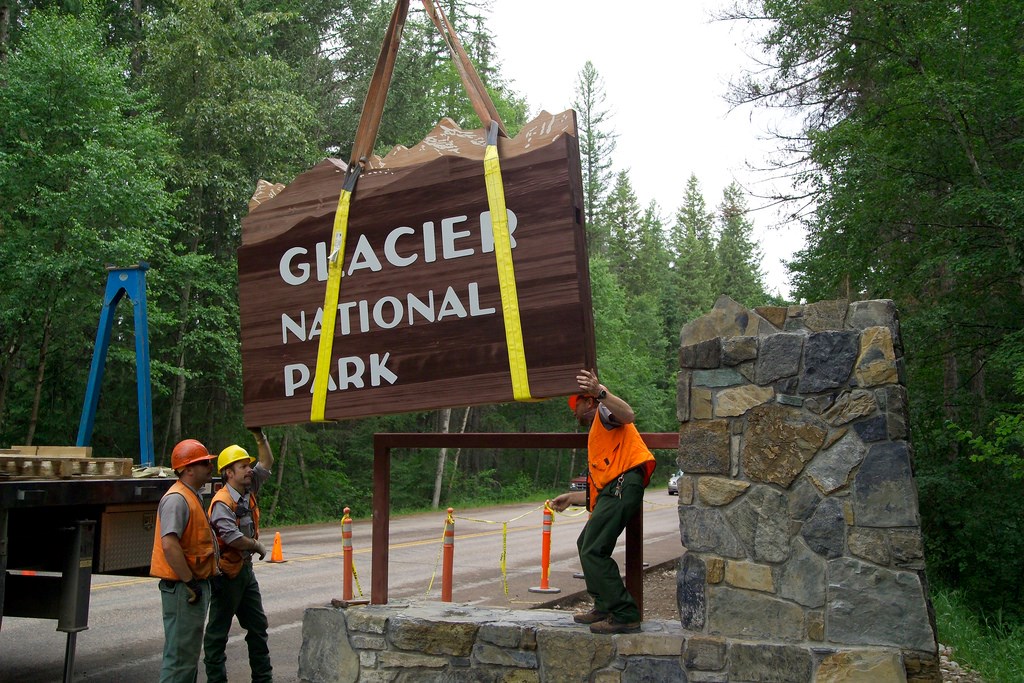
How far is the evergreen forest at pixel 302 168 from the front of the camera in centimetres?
1180

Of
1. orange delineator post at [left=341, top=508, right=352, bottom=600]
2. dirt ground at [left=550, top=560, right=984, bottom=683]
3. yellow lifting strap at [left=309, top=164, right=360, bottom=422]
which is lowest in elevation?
dirt ground at [left=550, top=560, right=984, bottom=683]

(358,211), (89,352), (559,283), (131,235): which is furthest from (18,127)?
(559,283)

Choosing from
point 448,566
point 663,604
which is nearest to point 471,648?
point 448,566

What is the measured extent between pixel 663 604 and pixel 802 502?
20.3 feet

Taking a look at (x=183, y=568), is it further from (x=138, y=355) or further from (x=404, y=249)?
(x=138, y=355)

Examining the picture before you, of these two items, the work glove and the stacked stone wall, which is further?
the work glove

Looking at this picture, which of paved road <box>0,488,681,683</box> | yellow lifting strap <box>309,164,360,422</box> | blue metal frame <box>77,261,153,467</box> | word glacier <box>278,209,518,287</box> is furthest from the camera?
blue metal frame <box>77,261,153,467</box>

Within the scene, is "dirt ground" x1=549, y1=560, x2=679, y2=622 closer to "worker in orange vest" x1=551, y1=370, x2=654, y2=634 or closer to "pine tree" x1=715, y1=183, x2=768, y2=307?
"worker in orange vest" x1=551, y1=370, x2=654, y2=634

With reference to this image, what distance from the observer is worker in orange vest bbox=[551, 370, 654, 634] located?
16.2ft

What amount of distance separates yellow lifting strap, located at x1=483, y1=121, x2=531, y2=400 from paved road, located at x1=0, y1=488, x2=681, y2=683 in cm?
390

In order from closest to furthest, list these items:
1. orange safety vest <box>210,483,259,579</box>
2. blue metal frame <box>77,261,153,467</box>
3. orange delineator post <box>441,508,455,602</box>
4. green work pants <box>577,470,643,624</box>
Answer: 1. green work pants <box>577,470,643,624</box>
2. orange safety vest <box>210,483,259,579</box>
3. blue metal frame <box>77,261,153,467</box>
4. orange delineator post <box>441,508,455,602</box>

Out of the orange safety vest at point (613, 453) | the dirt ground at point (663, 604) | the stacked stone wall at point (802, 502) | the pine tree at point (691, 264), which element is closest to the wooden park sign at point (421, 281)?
the orange safety vest at point (613, 453)

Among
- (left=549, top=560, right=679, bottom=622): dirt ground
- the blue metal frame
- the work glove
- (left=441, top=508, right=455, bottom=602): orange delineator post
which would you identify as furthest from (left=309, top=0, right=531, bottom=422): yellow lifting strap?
(left=549, top=560, right=679, bottom=622): dirt ground

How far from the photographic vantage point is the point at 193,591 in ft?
16.9
